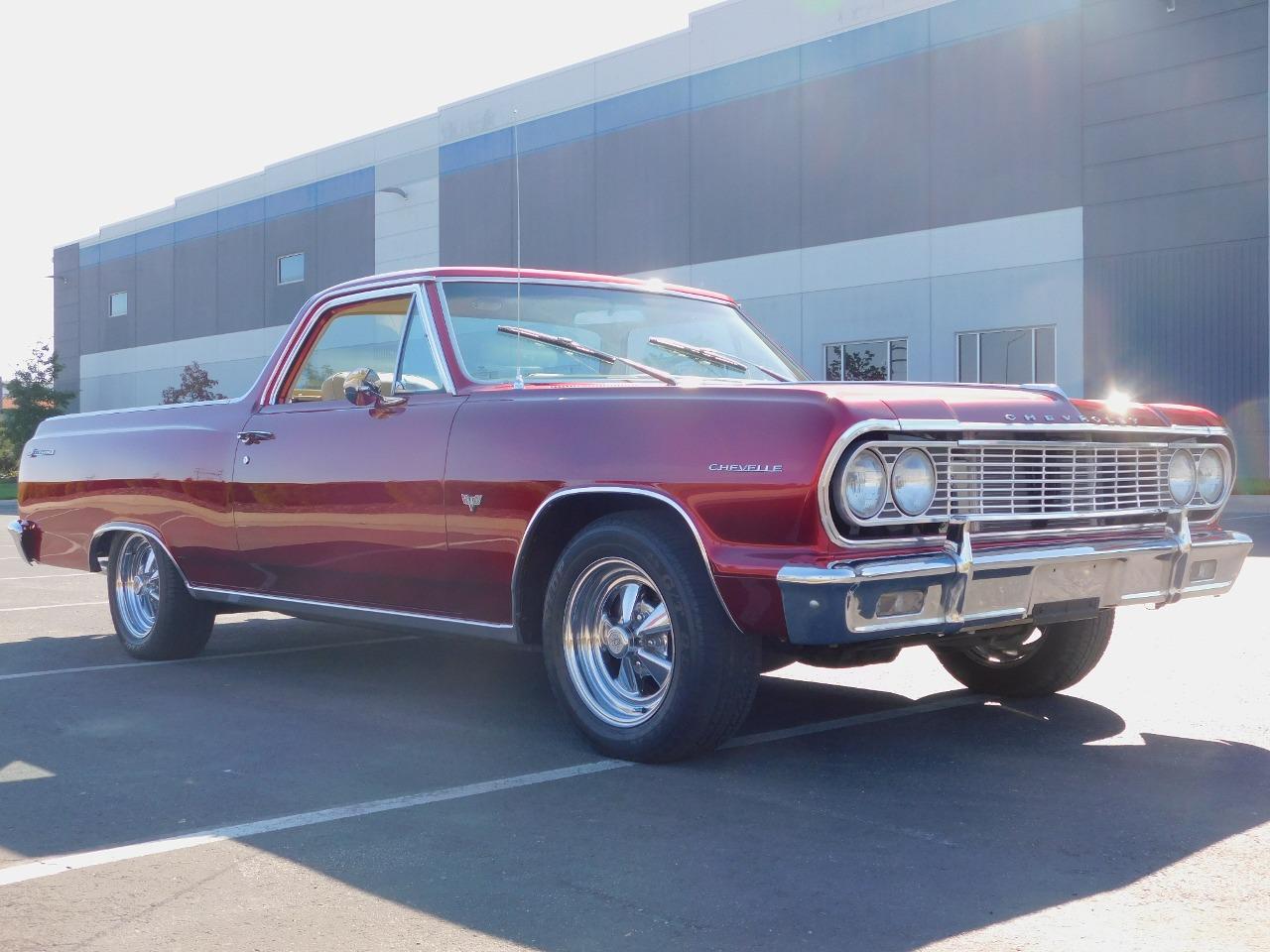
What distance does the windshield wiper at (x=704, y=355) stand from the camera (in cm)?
588

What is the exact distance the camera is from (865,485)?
13.6 ft

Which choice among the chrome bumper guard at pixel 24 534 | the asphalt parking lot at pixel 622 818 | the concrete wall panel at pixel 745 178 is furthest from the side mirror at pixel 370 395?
the concrete wall panel at pixel 745 178

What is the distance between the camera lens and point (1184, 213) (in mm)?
23938

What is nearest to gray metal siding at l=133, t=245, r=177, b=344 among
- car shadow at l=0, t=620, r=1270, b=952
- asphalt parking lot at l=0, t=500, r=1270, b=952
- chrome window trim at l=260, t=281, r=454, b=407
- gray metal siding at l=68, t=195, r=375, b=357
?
gray metal siding at l=68, t=195, r=375, b=357

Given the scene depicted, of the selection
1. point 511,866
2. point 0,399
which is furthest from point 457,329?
point 0,399

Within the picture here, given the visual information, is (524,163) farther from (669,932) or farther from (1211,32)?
(669,932)

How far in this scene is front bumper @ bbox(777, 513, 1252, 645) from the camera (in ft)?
13.1

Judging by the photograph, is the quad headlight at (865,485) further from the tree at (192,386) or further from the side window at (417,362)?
the tree at (192,386)

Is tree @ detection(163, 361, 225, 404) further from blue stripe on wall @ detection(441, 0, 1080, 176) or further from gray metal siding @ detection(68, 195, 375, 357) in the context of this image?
blue stripe on wall @ detection(441, 0, 1080, 176)

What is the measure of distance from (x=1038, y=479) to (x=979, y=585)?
0.57 meters

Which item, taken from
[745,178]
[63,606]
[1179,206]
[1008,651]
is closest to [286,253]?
[745,178]

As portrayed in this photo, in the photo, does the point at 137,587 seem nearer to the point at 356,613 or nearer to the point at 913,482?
the point at 356,613

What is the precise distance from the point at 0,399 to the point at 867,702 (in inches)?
2553

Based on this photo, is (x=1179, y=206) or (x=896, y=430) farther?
(x=1179, y=206)
